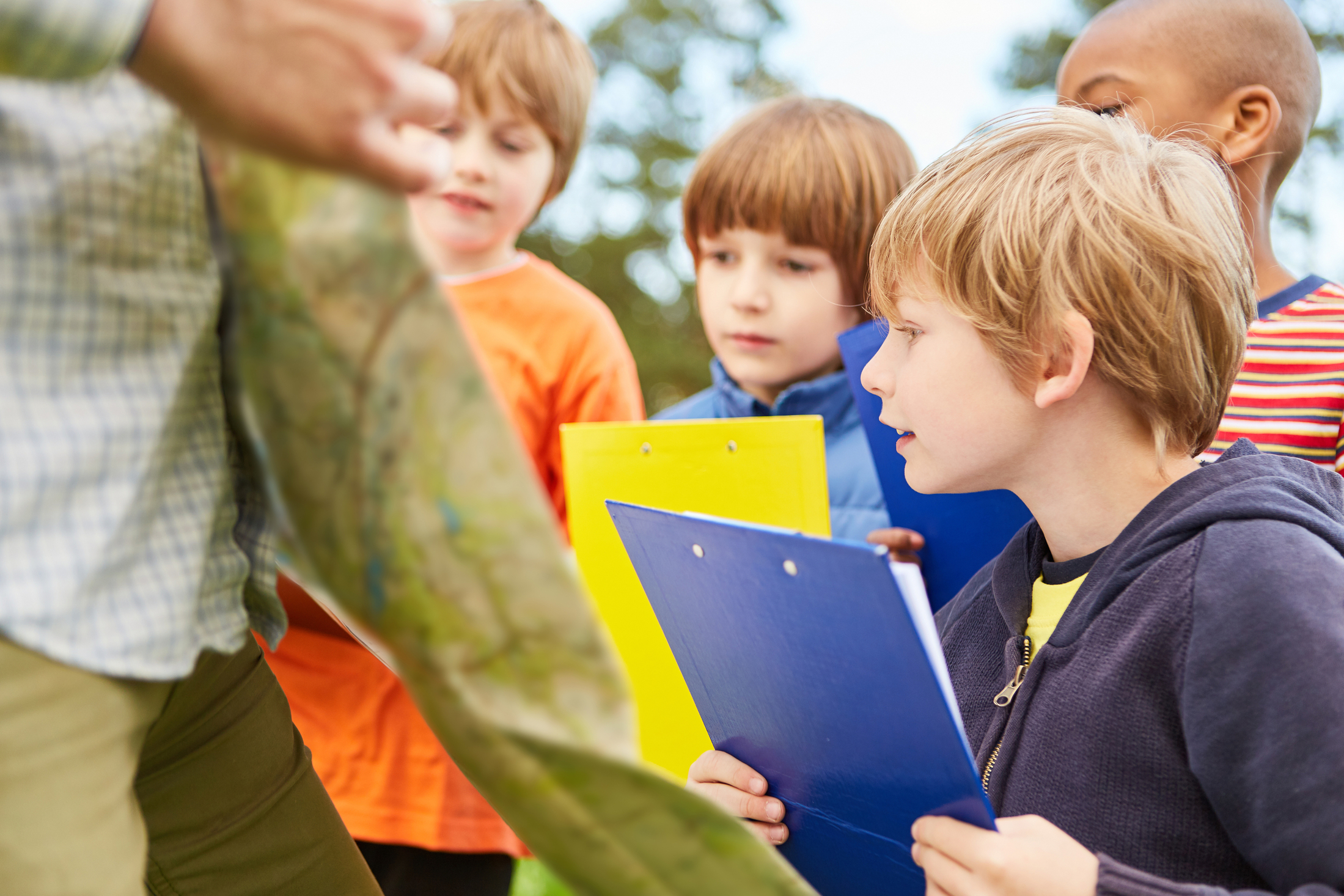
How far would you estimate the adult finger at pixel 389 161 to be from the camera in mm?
492

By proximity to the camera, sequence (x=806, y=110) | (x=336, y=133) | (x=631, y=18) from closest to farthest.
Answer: (x=336, y=133) → (x=806, y=110) → (x=631, y=18)

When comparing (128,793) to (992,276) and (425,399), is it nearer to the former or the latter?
(425,399)

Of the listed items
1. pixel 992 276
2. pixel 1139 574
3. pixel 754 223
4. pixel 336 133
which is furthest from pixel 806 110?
pixel 336 133

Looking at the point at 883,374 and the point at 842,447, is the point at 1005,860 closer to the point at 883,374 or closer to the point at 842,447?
the point at 883,374

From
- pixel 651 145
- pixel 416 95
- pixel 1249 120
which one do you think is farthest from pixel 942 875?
pixel 651 145

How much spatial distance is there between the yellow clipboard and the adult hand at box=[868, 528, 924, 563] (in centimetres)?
22

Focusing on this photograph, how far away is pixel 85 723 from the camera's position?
1.78 feet

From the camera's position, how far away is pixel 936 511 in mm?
1378

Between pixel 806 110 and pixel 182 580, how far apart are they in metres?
1.50

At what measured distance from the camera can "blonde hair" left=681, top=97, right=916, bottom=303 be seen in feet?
5.52

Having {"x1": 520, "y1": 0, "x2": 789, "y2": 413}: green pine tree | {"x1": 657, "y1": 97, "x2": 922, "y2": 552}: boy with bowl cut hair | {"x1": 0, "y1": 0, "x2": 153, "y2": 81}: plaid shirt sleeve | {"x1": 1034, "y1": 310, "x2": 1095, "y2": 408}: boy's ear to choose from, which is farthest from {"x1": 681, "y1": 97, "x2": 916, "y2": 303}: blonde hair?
{"x1": 520, "y1": 0, "x2": 789, "y2": 413}: green pine tree

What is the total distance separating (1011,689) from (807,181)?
1.02 metres

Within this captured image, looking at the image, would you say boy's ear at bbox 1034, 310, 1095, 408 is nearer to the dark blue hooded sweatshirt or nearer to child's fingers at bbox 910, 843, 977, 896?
the dark blue hooded sweatshirt

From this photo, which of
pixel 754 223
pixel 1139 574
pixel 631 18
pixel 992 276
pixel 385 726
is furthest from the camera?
pixel 631 18
